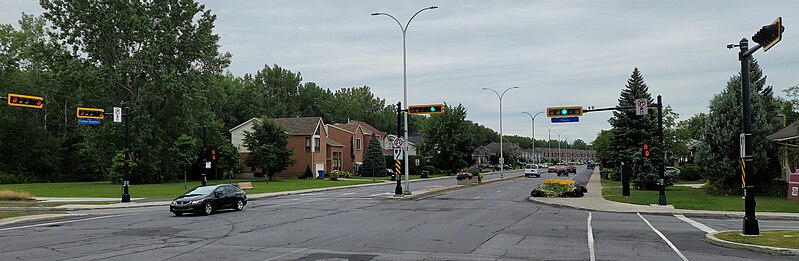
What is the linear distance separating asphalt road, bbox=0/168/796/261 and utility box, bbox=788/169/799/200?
12.0 metres

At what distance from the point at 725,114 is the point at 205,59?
4909 cm

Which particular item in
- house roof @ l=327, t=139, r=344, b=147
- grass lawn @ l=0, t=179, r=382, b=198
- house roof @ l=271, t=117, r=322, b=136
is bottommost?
grass lawn @ l=0, t=179, r=382, b=198

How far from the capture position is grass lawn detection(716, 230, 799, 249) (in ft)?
46.6

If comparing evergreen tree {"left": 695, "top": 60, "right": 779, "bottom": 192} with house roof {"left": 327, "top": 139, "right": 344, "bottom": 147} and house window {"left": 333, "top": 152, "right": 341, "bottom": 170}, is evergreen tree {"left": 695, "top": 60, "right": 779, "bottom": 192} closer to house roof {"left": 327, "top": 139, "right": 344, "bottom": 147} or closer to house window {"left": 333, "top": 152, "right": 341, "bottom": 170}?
house roof {"left": 327, "top": 139, "right": 344, "bottom": 147}

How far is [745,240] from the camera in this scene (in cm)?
1505

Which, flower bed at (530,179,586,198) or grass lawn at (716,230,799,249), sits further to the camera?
flower bed at (530,179,586,198)

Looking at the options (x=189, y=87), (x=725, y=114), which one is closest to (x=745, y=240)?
(x=725, y=114)

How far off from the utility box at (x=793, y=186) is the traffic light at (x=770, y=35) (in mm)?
20668

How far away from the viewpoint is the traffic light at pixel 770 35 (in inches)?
561

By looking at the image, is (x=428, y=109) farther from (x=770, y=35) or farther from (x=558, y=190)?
(x=770, y=35)

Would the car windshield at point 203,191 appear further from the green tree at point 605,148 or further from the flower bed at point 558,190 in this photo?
the green tree at point 605,148

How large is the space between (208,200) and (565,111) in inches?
804

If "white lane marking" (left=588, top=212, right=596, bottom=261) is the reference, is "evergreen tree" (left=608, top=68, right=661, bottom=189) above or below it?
above

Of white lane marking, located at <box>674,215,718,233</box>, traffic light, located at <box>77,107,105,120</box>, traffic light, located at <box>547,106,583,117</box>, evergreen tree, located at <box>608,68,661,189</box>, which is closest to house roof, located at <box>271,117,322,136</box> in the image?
evergreen tree, located at <box>608,68,661,189</box>
